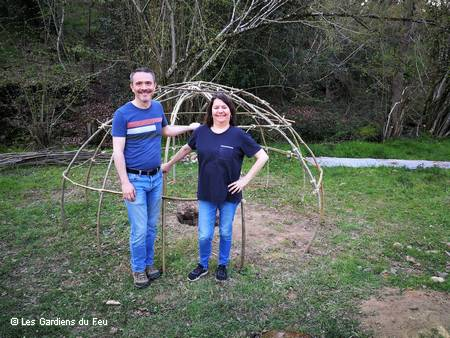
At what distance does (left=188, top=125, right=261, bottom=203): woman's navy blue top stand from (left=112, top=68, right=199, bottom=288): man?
32cm

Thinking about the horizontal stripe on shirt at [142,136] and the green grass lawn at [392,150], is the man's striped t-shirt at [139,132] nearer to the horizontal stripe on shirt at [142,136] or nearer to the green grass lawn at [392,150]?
the horizontal stripe on shirt at [142,136]

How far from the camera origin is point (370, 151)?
9734mm

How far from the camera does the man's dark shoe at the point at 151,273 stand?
377 cm

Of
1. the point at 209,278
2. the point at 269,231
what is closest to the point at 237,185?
the point at 209,278

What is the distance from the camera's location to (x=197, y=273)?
3.74 metres

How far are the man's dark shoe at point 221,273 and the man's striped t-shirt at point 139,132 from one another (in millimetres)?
1177

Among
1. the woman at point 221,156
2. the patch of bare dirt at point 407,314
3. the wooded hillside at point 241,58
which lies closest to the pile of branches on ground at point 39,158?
the wooded hillside at point 241,58

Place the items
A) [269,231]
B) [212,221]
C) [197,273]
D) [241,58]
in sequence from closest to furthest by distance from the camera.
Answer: [212,221], [197,273], [269,231], [241,58]

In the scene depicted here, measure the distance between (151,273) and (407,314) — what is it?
2.29 m

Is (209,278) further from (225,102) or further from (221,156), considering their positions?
(225,102)

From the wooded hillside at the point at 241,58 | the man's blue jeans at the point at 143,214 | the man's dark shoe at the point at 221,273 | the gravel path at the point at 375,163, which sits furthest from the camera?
the wooded hillside at the point at 241,58

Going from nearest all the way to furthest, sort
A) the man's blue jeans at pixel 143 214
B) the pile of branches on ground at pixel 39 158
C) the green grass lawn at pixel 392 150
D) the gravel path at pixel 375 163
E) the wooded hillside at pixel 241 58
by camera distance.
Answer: the man's blue jeans at pixel 143 214
the pile of branches on ground at pixel 39 158
the gravel path at pixel 375 163
the wooded hillside at pixel 241 58
the green grass lawn at pixel 392 150

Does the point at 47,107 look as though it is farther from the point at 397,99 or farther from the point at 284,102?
the point at 397,99

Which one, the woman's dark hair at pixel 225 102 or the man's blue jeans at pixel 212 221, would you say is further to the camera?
the man's blue jeans at pixel 212 221
